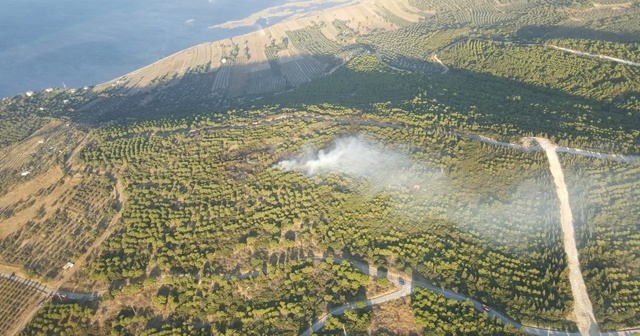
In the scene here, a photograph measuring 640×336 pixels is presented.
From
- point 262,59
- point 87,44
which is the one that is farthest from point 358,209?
point 87,44

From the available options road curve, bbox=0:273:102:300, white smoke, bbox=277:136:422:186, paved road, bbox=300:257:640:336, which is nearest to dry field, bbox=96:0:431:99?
white smoke, bbox=277:136:422:186

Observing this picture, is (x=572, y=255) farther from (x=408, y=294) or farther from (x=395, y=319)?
(x=395, y=319)

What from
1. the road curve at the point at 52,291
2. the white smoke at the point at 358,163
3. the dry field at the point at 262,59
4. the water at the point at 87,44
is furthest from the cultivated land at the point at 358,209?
the water at the point at 87,44

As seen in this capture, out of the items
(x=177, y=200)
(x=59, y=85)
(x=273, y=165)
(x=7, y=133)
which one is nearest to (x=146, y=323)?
(x=177, y=200)

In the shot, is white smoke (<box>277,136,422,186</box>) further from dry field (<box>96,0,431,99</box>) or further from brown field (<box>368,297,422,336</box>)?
dry field (<box>96,0,431,99</box>)

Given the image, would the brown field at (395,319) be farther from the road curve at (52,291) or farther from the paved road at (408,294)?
the road curve at (52,291)

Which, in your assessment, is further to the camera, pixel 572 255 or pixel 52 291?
pixel 52 291

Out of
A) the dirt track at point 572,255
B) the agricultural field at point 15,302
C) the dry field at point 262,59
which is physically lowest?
the agricultural field at point 15,302
